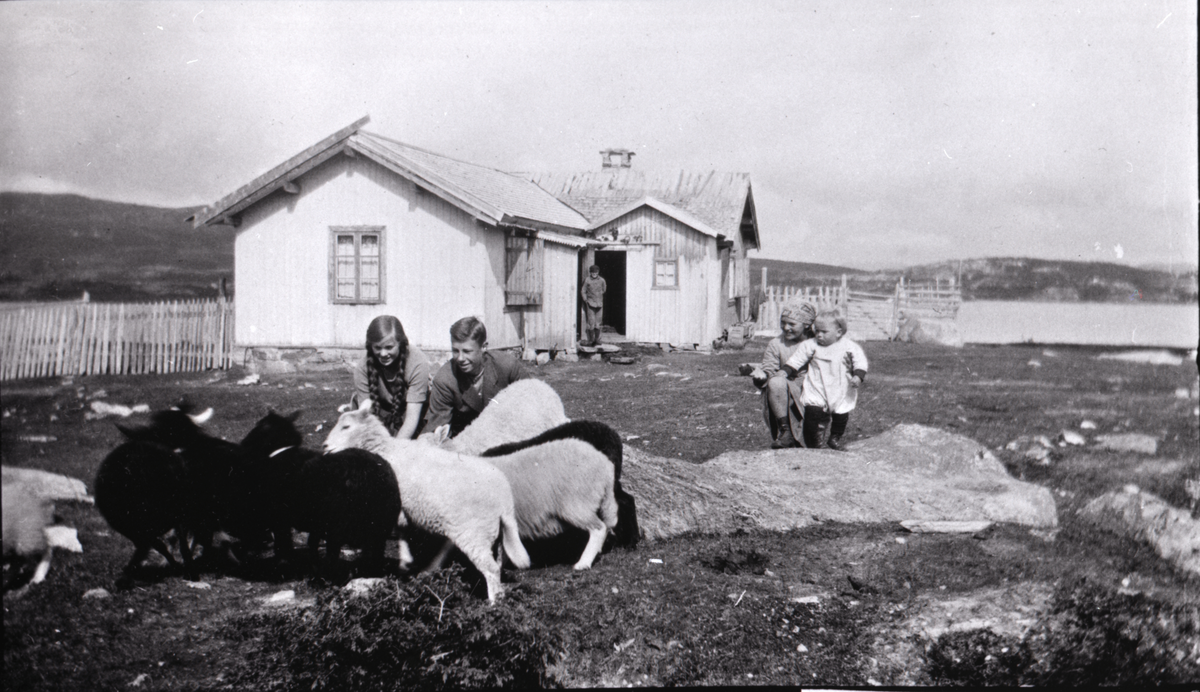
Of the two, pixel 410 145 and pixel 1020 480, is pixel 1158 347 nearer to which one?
pixel 1020 480

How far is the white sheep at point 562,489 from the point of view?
10.6ft

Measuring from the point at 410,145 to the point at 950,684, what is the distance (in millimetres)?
3531

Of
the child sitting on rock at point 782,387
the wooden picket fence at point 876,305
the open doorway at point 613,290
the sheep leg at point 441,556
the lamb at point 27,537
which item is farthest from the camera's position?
the wooden picket fence at point 876,305

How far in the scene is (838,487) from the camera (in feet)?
12.8

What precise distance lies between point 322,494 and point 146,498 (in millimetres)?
655

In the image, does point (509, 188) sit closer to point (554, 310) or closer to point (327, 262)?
point (554, 310)

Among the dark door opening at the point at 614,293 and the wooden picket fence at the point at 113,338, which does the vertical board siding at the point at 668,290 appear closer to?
the dark door opening at the point at 614,293

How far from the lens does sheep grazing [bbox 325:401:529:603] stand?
2.94 meters

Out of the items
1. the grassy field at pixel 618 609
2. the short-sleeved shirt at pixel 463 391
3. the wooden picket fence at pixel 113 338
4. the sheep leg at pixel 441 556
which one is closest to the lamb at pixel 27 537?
the grassy field at pixel 618 609

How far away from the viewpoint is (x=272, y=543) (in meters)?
3.07

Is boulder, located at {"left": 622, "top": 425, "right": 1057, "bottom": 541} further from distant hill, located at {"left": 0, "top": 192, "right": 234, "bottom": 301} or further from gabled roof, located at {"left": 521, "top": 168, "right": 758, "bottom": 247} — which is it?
distant hill, located at {"left": 0, "top": 192, "right": 234, "bottom": 301}

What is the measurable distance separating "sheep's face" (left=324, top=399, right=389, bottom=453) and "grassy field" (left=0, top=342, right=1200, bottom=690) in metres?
0.21

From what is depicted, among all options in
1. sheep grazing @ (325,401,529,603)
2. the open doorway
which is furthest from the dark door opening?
sheep grazing @ (325,401,529,603)

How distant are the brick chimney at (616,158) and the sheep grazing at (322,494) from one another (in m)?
2.03
